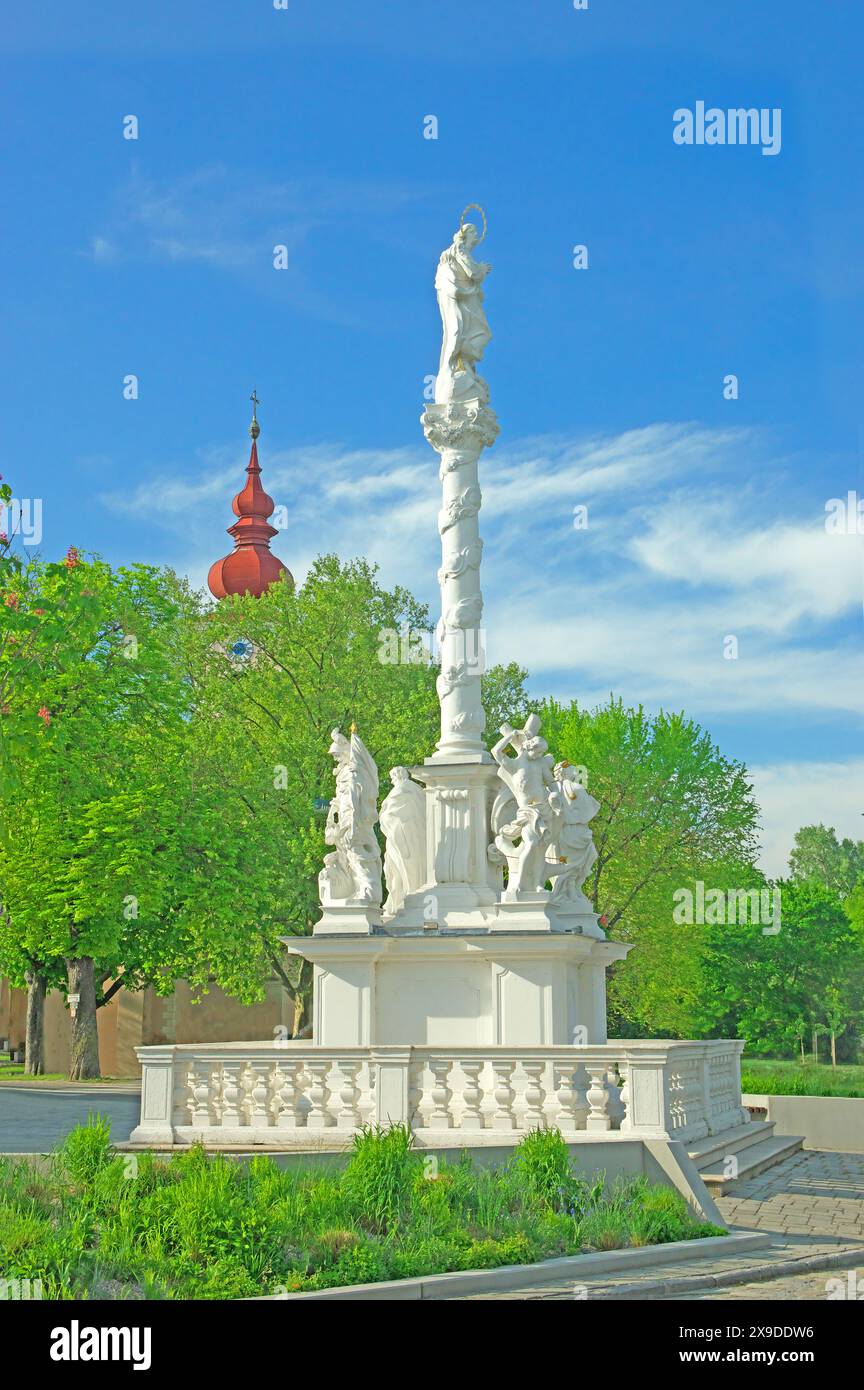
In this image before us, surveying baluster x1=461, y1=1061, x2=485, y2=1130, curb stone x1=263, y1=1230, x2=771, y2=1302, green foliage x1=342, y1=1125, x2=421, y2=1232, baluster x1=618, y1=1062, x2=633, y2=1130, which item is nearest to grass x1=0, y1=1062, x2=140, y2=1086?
baluster x1=461, y1=1061, x2=485, y2=1130

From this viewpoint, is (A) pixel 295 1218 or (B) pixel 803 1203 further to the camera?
(B) pixel 803 1203

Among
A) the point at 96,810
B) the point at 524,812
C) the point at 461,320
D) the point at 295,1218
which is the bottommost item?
the point at 295,1218

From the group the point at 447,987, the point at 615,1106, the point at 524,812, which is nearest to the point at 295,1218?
the point at 615,1106

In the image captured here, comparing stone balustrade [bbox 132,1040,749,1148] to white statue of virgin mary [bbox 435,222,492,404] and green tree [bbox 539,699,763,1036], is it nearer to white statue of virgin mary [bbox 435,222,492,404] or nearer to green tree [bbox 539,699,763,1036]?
white statue of virgin mary [bbox 435,222,492,404]

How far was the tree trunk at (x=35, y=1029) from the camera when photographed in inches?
1400

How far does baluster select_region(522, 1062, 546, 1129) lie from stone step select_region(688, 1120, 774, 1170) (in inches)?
79.7

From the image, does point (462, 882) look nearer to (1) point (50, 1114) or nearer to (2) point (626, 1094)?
(2) point (626, 1094)

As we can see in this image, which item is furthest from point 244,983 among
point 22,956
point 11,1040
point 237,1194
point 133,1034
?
point 237,1194

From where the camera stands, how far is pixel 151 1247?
391 inches

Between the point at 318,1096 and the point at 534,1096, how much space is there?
2316 millimetres

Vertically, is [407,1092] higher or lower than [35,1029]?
higher

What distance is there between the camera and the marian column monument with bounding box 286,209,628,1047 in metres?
19.2

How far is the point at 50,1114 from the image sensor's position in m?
22.2

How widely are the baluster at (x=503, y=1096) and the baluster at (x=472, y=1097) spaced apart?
15 centimetres
